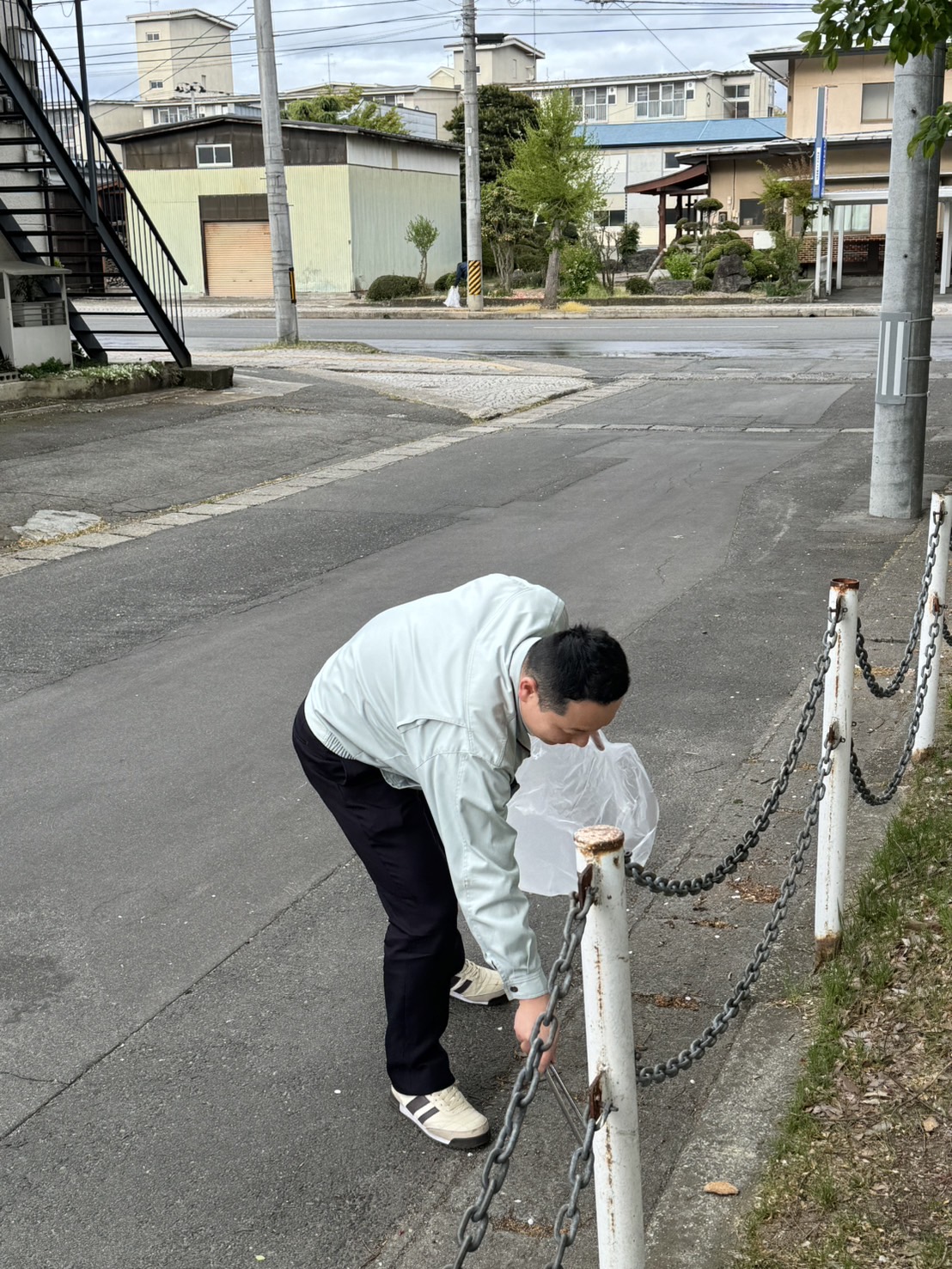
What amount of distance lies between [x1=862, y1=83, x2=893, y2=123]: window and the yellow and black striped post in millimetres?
16494

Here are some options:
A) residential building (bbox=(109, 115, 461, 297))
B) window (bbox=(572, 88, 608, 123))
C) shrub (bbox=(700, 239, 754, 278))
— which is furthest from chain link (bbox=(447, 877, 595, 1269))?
window (bbox=(572, 88, 608, 123))

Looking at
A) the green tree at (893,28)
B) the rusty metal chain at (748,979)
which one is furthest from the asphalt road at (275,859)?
the green tree at (893,28)

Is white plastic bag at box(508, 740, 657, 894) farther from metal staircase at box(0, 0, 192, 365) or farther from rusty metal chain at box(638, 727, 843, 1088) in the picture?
metal staircase at box(0, 0, 192, 365)

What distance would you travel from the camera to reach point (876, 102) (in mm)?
43469

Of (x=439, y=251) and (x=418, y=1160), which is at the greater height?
(x=439, y=251)

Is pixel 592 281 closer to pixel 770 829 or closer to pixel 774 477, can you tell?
pixel 774 477

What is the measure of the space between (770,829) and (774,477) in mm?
7361

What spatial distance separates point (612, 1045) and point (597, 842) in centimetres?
39

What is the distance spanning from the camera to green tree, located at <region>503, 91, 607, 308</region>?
34938mm

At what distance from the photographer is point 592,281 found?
40531 mm

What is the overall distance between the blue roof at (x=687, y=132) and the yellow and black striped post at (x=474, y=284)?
29654 mm

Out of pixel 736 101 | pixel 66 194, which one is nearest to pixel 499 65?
pixel 736 101

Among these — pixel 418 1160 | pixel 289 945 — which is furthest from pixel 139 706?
pixel 418 1160

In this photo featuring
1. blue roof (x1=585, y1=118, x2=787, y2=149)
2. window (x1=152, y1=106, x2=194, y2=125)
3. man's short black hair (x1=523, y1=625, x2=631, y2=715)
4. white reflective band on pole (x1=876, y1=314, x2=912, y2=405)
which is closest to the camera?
man's short black hair (x1=523, y1=625, x2=631, y2=715)
